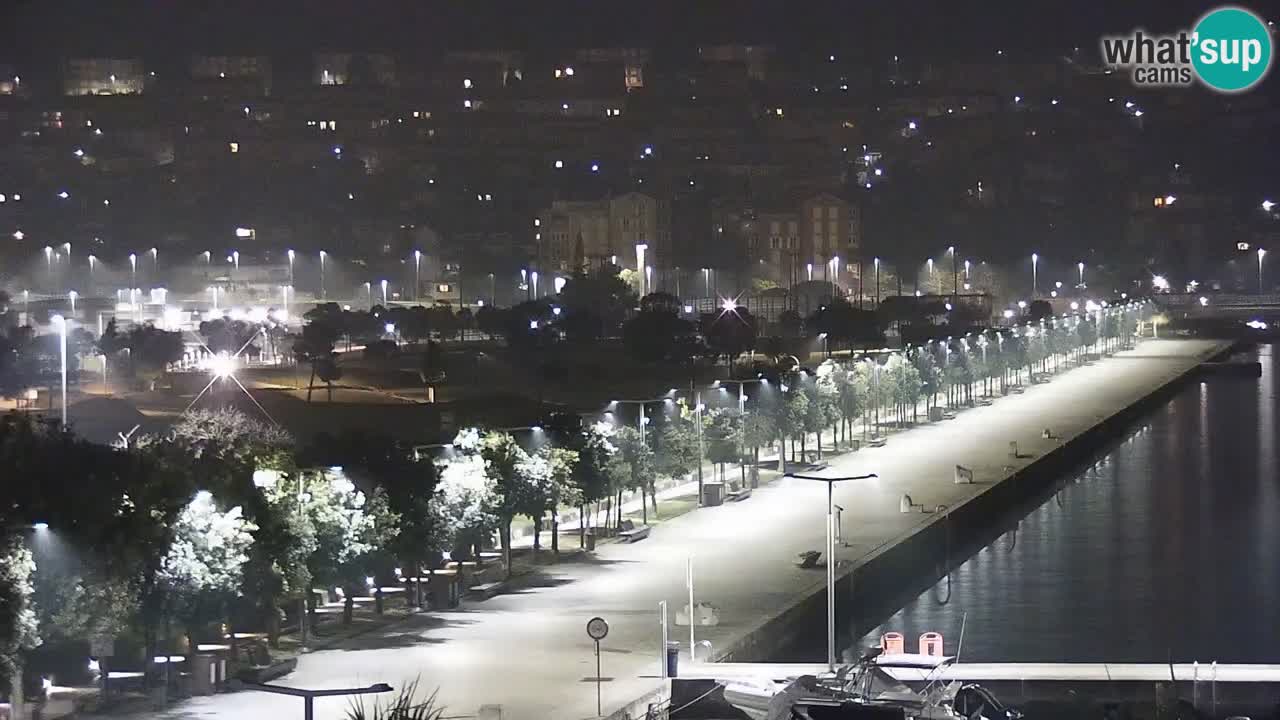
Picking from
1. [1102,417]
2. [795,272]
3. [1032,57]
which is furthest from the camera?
[1032,57]

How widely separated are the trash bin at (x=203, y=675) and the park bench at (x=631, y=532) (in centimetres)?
799

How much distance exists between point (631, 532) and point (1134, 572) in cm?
622

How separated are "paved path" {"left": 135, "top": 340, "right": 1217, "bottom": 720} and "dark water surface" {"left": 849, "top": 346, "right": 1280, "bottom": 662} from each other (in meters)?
0.92

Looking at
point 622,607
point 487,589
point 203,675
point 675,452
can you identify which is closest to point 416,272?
point 675,452

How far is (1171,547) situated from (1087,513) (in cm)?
242

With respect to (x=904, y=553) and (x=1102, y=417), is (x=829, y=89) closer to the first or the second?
(x=1102, y=417)

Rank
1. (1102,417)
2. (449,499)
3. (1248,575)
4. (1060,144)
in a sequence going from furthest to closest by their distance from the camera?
(1060,144)
(1102,417)
(1248,575)
(449,499)

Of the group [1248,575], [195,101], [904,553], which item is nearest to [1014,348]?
[1248,575]

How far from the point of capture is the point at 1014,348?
45.9 m

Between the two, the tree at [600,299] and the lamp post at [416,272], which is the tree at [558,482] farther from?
the lamp post at [416,272]

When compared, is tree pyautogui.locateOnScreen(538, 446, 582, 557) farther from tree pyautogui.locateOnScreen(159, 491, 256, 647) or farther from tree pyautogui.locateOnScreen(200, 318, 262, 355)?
tree pyautogui.locateOnScreen(200, 318, 262, 355)

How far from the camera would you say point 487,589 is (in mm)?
17016

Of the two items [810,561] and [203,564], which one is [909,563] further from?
[203,564]

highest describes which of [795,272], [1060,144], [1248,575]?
[1060,144]
